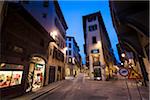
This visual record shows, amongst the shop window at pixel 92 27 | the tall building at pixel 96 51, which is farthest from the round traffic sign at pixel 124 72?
the shop window at pixel 92 27

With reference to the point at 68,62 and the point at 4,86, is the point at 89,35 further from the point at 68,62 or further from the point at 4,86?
the point at 4,86

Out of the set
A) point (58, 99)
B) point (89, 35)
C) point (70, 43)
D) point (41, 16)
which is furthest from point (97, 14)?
point (58, 99)

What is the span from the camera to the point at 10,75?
786 cm

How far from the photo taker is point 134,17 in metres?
3.59

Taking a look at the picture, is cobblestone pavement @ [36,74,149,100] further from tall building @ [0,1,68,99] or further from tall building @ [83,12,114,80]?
tall building @ [83,12,114,80]

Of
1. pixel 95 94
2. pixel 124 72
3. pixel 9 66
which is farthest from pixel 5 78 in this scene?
pixel 124 72

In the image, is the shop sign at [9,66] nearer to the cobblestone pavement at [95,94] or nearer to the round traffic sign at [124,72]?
the cobblestone pavement at [95,94]

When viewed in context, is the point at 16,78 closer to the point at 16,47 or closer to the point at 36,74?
the point at 16,47

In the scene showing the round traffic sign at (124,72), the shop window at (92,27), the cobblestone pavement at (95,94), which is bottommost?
the cobblestone pavement at (95,94)

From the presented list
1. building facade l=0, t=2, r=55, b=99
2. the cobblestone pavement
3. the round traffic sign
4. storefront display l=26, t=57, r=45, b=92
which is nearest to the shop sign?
building facade l=0, t=2, r=55, b=99

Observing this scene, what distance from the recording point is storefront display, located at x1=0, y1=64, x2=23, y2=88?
7172 millimetres

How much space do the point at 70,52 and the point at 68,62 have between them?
5.03 meters

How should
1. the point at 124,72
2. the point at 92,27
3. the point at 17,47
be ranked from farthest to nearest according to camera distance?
the point at 92,27
the point at 17,47
the point at 124,72

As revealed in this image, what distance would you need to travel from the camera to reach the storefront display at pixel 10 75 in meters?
7.17
